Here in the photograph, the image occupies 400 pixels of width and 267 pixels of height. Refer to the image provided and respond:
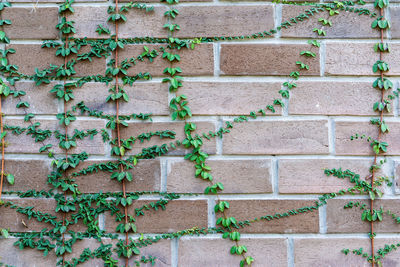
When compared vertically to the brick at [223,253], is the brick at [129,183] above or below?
above

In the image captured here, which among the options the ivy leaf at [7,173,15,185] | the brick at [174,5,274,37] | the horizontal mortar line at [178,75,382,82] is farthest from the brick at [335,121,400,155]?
the ivy leaf at [7,173,15,185]

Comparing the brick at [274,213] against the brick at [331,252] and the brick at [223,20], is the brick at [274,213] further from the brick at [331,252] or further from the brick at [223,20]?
the brick at [223,20]

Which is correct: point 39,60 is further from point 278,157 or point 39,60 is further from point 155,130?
point 278,157

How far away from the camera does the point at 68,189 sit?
1104mm

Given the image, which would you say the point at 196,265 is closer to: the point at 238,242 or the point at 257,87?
the point at 238,242

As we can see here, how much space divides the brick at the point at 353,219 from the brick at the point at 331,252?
0.03 metres

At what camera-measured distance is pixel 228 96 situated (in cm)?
111

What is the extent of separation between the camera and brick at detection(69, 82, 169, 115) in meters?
1.12

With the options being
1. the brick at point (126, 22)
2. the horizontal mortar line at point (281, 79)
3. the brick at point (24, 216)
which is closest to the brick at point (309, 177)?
the horizontal mortar line at point (281, 79)

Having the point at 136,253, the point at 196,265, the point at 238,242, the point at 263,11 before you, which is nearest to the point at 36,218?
the point at 136,253

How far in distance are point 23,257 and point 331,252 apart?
3.19 ft

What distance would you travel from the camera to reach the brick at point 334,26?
3.68 feet

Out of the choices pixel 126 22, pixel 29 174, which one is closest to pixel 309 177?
pixel 126 22

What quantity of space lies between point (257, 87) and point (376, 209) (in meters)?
0.54
